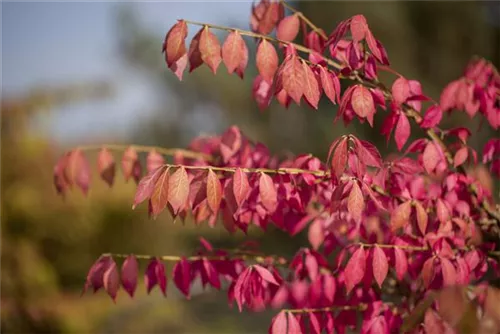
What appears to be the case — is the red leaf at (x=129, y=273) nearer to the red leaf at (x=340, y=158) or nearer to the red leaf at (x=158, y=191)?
the red leaf at (x=158, y=191)

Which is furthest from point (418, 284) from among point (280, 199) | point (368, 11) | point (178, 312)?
point (368, 11)

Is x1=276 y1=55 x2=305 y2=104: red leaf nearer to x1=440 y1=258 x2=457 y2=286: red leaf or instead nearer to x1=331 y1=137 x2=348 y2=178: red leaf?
x1=331 y1=137 x2=348 y2=178: red leaf

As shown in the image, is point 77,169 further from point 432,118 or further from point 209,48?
point 432,118

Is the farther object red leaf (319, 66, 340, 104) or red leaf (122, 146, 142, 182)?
red leaf (122, 146, 142, 182)

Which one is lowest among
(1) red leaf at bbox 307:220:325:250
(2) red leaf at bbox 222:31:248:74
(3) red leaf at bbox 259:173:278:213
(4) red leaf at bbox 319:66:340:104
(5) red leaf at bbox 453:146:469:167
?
(1) red leaf at bbox 307:220:325:250

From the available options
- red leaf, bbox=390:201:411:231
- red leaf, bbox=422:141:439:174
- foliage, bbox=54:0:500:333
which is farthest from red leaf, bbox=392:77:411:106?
red leaf, bbox=390:201:411:231

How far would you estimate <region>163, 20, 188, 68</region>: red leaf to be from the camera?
1.19 metres

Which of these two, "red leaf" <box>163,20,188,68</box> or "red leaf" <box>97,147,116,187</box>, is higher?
"red leaf" <box>163,20,188,68</box>

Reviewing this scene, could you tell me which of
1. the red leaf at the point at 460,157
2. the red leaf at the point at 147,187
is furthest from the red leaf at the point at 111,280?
the red leaf at the point at 460,157

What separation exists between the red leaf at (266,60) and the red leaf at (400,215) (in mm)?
414

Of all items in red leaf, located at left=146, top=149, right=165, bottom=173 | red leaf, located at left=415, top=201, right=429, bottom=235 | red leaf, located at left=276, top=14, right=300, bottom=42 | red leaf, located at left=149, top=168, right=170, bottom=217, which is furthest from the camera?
red leaf, located at left=146, top=149, right=165, bottom=173

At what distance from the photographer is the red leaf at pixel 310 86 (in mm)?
1124

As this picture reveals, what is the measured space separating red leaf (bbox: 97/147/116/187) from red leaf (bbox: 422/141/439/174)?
91cm

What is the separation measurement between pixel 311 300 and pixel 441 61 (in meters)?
7.33
